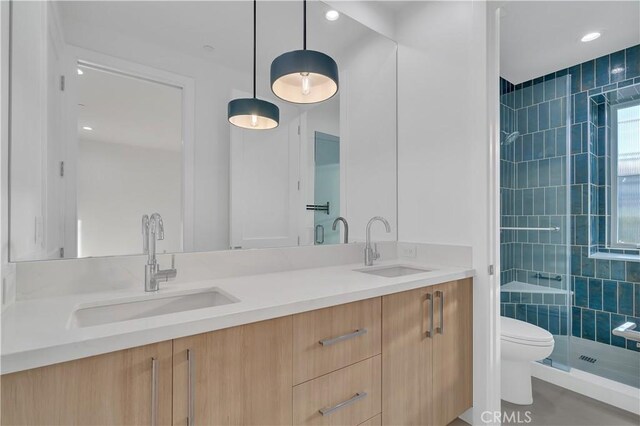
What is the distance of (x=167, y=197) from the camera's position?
53.1 inches

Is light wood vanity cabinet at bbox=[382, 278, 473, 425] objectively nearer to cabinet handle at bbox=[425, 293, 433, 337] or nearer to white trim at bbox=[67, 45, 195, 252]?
cabinet handle at bbox=[425, 293, 433, 337]

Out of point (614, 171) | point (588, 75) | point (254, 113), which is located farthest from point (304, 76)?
point (614, 171)

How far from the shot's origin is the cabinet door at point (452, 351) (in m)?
1.49

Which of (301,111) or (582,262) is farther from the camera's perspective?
(582,262)

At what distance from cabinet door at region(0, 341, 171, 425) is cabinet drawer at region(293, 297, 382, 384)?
1.30 ft

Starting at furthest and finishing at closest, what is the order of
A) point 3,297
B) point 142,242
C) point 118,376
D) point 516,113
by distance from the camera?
point 516,113, point 142,242, point 3,297, point 118,376

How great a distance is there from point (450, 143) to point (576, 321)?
211 cm

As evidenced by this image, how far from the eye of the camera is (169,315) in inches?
33.2

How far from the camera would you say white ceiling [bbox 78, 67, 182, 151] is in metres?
1.22

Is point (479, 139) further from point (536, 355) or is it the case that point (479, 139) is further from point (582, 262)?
point (582, 262)

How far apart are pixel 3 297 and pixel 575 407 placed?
276 centimetres

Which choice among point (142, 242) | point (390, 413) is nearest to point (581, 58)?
point (390, 413)

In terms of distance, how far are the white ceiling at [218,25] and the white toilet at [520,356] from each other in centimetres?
207

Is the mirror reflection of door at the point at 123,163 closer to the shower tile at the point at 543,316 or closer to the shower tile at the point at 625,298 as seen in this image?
the shower tile at the point at 543,316
